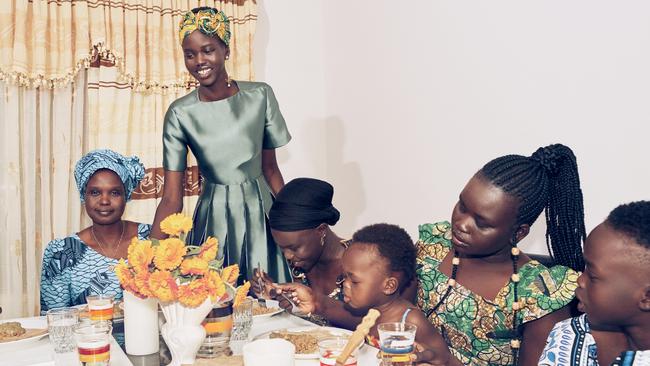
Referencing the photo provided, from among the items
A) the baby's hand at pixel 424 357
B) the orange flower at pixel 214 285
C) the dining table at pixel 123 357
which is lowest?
the dining table at pixel 123 357

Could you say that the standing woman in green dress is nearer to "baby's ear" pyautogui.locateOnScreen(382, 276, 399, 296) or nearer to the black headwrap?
the black headwrap

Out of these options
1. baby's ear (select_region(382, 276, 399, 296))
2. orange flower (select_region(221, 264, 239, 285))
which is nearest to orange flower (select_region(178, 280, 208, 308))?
orange flower (select_region(221, 264, 239, 285))

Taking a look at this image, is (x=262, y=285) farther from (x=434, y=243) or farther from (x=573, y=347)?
(x=573, y=347)

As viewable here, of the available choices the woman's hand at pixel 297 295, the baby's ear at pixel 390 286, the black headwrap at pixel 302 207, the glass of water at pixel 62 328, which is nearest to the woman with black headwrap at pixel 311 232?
the black headwrap at pixel 302 207

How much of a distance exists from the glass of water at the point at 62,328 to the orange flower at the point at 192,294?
0.39 m

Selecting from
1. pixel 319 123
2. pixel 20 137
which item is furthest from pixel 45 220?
pixel 319 123

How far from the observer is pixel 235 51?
14.2 ft

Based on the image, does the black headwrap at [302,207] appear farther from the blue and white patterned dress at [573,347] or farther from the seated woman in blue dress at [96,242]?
the blue and white patterned dress at [573,347]

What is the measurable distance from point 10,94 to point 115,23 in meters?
0.69

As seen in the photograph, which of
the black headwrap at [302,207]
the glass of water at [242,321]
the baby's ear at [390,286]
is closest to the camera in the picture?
the glass of water at [242,321]

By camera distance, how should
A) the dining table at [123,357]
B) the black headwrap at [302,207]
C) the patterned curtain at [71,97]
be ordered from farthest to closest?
the patterned curtain at [71,97] → the black headwrap at [302,207] → the dining table at [123,357]

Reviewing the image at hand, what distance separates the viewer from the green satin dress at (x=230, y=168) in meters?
3.06

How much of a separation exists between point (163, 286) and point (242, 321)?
1.07 ft

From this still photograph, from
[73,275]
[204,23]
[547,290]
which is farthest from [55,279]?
[547,290]
